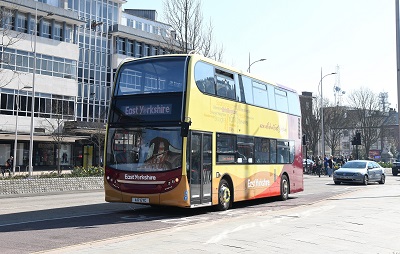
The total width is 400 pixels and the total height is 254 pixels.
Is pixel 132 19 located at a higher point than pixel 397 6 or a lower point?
higher

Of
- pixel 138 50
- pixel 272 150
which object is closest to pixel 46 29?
pixel 138 50

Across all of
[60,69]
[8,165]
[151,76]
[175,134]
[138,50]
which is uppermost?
[138,50]

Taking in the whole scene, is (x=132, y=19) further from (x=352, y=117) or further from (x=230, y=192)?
(x=230, y=192)

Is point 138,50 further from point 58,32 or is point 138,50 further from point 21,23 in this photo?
point 21,23

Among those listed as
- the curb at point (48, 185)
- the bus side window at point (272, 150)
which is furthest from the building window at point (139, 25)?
the bus side window at point (272, 150)

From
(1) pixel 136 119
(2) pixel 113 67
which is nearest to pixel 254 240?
(1) pixel 136 119

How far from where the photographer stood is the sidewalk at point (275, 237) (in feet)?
26.6

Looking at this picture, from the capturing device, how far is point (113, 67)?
5909 cm

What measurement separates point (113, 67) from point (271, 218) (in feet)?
161

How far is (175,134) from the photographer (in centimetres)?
1248

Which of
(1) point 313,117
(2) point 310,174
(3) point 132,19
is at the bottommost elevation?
(2) point 310,174

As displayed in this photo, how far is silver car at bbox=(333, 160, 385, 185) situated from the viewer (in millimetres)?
29156

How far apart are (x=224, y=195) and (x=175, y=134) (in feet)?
9.49

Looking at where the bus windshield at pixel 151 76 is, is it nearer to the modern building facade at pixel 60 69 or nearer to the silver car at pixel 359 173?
the silver car at pixel 359 173
